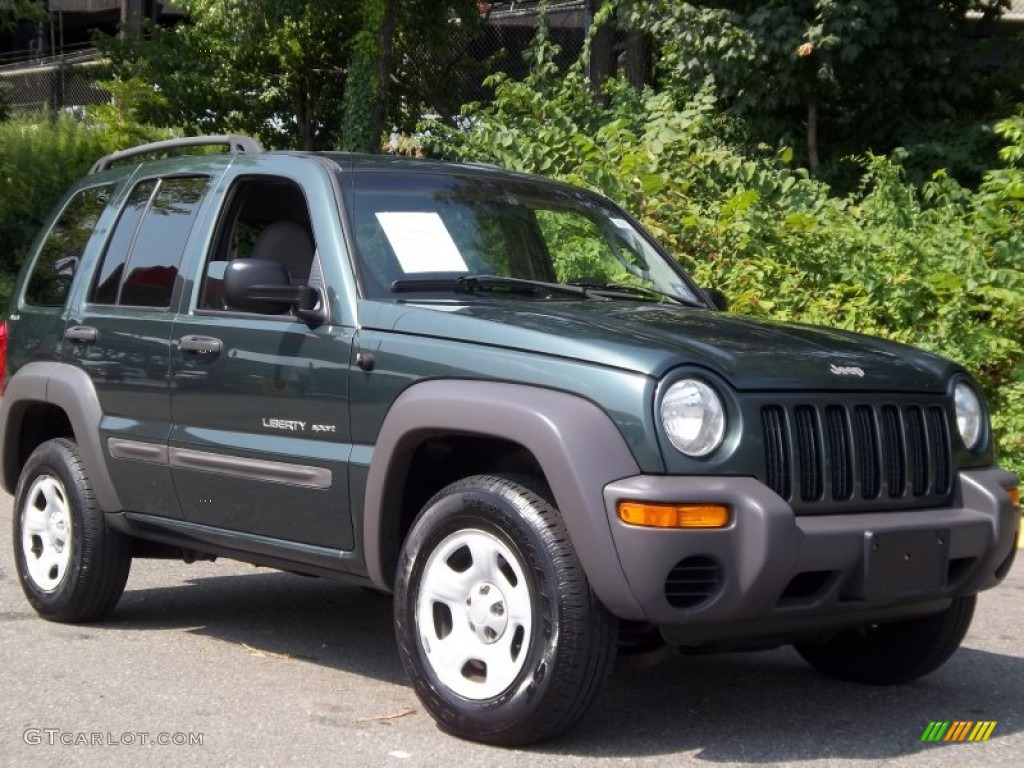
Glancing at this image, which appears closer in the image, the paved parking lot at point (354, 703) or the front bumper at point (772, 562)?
the front bumper at point (772, 562)

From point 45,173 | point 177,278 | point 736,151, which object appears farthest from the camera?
point 45,173

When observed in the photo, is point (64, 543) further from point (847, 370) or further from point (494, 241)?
point (847, 370)

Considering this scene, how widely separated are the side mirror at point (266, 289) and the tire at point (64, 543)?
1.45 m

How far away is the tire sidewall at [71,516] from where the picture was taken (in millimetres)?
6492

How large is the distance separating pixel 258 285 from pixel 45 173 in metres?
14.7

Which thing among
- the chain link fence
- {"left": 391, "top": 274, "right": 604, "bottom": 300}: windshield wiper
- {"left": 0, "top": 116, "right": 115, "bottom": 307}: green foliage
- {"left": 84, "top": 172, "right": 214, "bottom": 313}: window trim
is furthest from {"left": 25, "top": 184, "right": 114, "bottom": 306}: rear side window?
the chain link fence

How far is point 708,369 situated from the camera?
464cm

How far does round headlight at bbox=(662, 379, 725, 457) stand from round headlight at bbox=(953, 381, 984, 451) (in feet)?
3.62

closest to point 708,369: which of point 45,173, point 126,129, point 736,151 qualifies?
point 736,151

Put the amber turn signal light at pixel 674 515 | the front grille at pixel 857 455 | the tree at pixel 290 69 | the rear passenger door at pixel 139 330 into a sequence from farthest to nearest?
the tree at pixel 290 69 → the rear passenger door at pixel 139 330 → the front grille at pixel 857 455 → the amber turn signal light at pixel 674 515

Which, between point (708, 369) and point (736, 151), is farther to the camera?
point (736, 151)

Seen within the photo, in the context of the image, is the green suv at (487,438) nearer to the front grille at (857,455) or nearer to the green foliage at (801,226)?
the front grille at (857,455)

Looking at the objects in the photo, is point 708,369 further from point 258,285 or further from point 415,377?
point 258,285

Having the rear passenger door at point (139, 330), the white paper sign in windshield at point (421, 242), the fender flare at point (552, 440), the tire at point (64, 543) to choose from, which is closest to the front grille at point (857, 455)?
the fender flare at point (552, 440)
